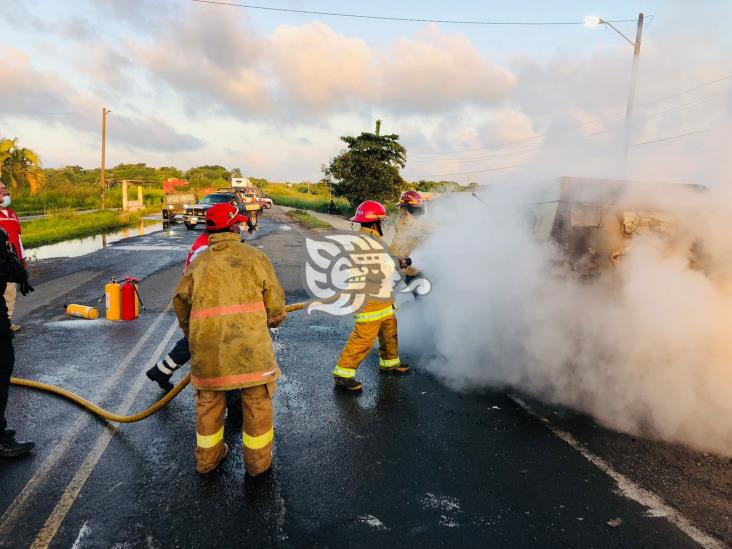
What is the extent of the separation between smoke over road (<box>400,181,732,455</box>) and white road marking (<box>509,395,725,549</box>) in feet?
1.72

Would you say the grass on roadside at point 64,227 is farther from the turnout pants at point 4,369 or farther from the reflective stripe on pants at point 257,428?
the reflective stripe on pants at point 257,428

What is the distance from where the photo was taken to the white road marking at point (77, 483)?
266 centimetres

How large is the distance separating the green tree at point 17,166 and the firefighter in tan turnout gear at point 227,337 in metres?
32.1

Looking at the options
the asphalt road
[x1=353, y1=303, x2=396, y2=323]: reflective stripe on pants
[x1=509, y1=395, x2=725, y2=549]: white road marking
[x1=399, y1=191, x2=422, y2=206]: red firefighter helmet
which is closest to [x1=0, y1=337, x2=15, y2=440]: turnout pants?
the asphalt road

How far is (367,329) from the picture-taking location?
4.77 metres

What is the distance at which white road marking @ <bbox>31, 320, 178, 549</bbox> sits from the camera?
2.66m

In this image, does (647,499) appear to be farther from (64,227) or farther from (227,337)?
(64,227)

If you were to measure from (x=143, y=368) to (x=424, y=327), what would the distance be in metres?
3.36

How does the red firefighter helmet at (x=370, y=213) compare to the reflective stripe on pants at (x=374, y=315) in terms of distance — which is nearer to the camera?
the reflective stripe on pants at (x=374, y=315)

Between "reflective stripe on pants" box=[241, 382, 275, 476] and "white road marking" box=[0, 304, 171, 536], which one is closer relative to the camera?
"white road marking" box=[0, 304, 171, 536]

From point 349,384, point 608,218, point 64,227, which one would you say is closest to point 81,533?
point 349,384

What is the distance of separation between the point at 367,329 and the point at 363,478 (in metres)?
1.72

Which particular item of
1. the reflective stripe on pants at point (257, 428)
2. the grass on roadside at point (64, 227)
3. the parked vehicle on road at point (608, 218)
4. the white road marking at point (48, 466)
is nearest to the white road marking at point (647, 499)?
the parked vehicle on road at point (608, 218)

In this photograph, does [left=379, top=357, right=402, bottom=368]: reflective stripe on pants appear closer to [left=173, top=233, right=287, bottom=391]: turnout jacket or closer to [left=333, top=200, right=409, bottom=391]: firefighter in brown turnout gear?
[left=333, top=200, right=409, bottom=391]: firefighter in brown turnout gear
